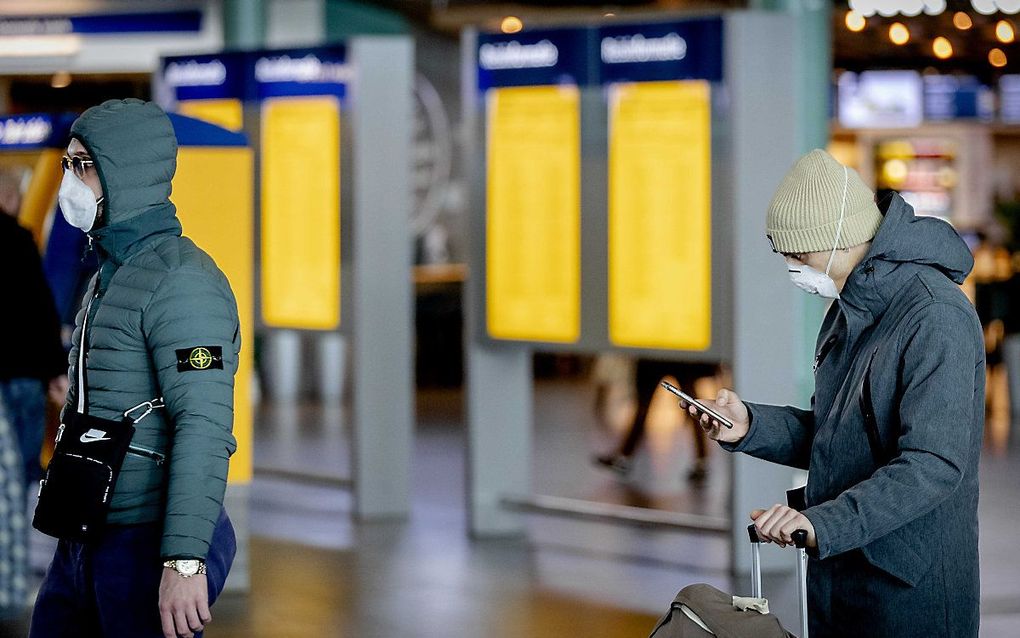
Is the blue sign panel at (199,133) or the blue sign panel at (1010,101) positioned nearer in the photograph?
the blue sign panel at (199,133)

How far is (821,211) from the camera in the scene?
2533 millimetres

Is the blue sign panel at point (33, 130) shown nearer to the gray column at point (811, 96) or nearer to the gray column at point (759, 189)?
the gray column at point (759, 189)

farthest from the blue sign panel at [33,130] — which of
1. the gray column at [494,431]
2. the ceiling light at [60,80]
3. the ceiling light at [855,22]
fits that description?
the ceiling light at [855,22]

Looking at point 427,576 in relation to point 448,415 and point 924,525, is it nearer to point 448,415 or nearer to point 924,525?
point 924,525

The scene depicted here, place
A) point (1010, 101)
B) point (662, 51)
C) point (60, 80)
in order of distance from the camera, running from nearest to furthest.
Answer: point (662, 51), point (60, 80), point (1010, 101)

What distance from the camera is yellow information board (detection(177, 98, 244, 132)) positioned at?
7.96 meters

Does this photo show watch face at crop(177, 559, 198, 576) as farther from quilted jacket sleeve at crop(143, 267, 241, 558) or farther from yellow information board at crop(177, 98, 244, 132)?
yellow information board at crop(177, 98, 244, 132)

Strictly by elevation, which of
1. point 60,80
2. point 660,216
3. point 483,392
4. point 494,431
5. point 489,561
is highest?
point 60,80

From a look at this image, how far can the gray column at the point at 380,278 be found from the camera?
7379 mm

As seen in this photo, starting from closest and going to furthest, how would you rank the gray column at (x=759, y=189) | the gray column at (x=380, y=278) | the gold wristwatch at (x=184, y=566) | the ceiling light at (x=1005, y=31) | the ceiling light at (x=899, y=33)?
1. the gold wristwatch at (x=184, y=566)
2. the gray column at (x=759, y=189)
3. the gray column at (x=380, y=278)
4. the ceiling light at (x=1005, y=31)
5. the ceiling light at (x=899, y=33)

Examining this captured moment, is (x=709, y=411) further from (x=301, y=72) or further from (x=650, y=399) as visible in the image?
(x=650, y=399)

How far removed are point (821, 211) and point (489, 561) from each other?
4026mm

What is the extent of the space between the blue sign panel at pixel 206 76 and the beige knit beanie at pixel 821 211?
5.78m

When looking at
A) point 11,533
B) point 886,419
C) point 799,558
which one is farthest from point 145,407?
point 11,533
